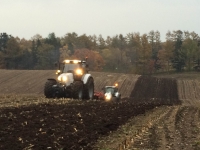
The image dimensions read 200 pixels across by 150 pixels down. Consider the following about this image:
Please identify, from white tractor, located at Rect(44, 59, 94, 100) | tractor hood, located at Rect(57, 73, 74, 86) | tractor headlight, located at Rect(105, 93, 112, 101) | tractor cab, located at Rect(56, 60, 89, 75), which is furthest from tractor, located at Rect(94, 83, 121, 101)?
tractor hood, located at Rect(57, 73, 74, 86)

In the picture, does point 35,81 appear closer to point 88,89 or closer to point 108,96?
point 108,96

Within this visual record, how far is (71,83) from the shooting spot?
2117 centimetres

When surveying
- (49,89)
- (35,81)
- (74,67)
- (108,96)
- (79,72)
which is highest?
(74,67)

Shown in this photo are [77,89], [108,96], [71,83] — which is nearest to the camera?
[77,89]

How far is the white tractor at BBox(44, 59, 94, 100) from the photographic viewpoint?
831 inches

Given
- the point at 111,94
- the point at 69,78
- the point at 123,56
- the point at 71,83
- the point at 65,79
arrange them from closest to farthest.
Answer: the point at 71,83 < the point at 65,79 < the point at 69,78 < the point at 111,94 < the point at 123,56

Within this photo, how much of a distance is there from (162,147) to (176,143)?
786 mm

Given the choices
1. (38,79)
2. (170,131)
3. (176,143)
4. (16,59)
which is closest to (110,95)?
(170,131)

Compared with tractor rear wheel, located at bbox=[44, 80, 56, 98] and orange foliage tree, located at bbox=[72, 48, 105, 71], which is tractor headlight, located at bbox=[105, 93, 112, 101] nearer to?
tractor rear wheel, located at bbox=[44, 80, 56, 98]

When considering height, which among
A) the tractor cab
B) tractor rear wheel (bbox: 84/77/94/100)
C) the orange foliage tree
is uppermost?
the orange foliage tree

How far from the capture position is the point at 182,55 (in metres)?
91.8

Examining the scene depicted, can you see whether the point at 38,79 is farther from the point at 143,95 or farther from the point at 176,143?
the point at 176,143

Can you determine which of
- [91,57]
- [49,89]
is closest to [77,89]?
[49,89]

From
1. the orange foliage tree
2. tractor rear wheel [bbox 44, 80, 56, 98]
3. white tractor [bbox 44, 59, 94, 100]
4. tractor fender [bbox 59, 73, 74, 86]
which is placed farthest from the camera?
the orange foliage tree
